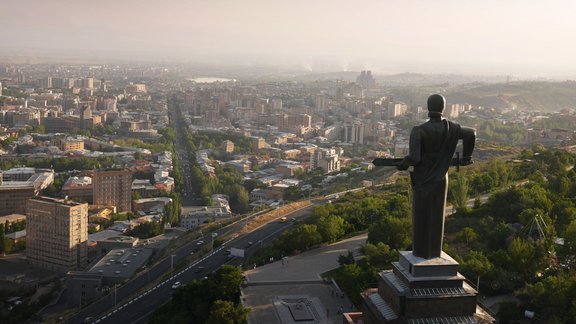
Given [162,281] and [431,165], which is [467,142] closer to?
[431,165]

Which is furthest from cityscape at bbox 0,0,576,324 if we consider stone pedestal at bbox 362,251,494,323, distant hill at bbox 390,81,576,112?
distant hill at bbox 390,81,576,112

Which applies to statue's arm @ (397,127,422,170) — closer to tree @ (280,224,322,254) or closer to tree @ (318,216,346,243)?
tree @ (280,224,322,254)

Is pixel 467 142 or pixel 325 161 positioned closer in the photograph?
pixel 467 142

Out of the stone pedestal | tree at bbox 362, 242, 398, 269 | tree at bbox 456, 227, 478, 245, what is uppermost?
the stone pedestal

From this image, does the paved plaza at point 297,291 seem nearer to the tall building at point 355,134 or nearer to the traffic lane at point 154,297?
the traffic lane at point 154,297

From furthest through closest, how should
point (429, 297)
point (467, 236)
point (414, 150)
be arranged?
point (467, 236), point (414, 150), point (429, 297)

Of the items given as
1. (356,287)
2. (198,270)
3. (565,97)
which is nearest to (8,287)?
(198,270)

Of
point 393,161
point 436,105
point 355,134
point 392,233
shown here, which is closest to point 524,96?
point 355,134
